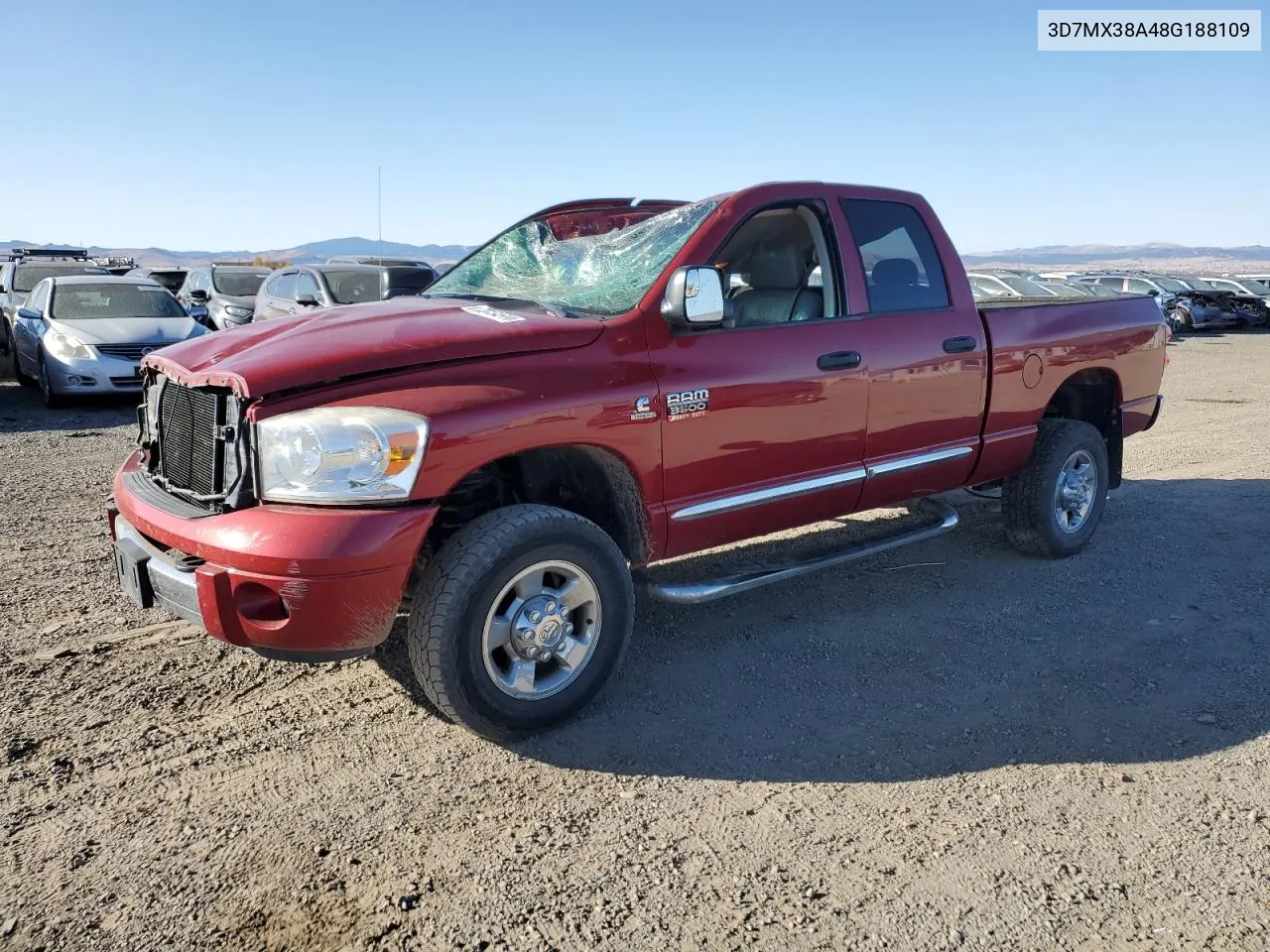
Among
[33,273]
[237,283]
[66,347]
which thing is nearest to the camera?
[66,347]

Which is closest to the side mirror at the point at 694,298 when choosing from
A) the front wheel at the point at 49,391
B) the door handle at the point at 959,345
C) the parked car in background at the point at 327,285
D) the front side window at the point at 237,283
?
the door handle at the point at 959,345

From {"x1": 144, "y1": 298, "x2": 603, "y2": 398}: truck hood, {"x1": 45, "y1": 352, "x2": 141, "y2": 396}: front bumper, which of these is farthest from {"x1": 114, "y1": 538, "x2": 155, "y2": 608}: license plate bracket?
{"x1": 45, "y1": 352, "x2": 141, "y2": 396}: front bumper

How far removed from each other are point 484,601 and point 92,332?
33.1ft

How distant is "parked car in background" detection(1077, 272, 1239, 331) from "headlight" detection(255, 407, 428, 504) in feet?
87.2

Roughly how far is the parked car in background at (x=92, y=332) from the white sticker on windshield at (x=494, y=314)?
7387mm

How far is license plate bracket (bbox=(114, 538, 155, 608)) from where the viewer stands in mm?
3422

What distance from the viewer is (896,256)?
15.7 ft

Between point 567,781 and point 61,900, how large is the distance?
1458 millimetres

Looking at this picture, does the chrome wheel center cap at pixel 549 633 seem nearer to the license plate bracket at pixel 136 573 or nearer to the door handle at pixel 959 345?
the license plate bracket at pixel 136 573

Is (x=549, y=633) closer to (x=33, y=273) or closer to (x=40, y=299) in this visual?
(x=40, y=299)

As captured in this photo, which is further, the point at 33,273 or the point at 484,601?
the point at 33,273

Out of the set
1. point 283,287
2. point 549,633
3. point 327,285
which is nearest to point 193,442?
point 549,633

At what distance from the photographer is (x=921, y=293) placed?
480cm

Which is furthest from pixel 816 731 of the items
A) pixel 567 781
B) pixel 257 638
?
pixel 257 638
